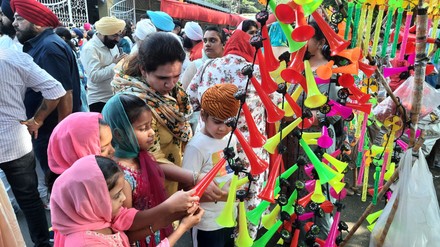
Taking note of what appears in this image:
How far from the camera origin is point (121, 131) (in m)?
1.29

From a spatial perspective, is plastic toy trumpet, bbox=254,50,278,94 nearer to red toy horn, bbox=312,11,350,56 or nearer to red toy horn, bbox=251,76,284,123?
red toy horn, bbox=251,76,284,123

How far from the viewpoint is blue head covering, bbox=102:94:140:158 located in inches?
50.3

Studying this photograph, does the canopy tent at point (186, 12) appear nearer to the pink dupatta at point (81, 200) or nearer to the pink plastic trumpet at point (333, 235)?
the pink plastic trumpet at point (333, 235)

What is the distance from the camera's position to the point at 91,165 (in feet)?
3.31

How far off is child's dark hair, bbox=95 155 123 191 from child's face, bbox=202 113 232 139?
0.59m

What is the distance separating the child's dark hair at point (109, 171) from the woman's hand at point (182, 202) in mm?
201

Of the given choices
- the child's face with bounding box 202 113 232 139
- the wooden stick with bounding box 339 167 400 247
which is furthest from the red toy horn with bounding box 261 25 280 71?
the wooden stick with bounding box 339 167 400 247

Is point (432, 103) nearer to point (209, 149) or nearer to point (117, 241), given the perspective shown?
point (209, 149)

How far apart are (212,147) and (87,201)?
28.4 inches

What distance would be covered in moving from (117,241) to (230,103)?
0.73 m

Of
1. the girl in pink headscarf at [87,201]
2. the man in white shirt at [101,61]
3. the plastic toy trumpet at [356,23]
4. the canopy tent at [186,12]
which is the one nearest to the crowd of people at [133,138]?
the girl in pink headscarf at [87,201]

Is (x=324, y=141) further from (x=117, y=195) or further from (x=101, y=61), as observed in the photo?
(x=101, y=61)

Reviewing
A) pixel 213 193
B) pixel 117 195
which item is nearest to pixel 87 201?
pixel 117 195

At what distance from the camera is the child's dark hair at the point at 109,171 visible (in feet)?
3.36
